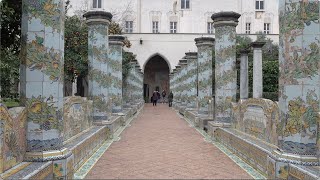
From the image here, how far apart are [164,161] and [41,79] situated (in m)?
3.45

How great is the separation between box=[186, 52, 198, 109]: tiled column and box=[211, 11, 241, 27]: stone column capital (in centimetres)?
843

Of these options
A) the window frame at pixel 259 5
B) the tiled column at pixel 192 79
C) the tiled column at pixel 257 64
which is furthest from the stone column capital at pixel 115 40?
the window frame at pixel 259 5

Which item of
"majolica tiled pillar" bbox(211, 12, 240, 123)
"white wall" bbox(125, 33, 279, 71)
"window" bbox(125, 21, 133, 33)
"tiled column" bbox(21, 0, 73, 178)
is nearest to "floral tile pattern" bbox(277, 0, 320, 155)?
"tiled column" bbox(21, 0, 73, 178)

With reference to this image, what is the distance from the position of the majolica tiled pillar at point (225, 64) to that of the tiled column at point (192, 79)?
8.29m

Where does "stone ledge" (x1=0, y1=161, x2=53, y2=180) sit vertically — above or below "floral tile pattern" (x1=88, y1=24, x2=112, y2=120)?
below

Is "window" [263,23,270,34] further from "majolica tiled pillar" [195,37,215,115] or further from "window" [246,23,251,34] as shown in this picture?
"majolica tiled pillar" [195,37,215,115]

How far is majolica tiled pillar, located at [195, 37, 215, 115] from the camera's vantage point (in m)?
15.8

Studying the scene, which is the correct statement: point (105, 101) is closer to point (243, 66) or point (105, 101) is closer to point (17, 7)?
point (17, 7)

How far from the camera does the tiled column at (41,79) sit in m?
5.90

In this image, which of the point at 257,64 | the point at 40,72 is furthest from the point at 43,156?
the point at 257,64

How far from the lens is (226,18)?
11.5 meters

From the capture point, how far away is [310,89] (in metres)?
5.72

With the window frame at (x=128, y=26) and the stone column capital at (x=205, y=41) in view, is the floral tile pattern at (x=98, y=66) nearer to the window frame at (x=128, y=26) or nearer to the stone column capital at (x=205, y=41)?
the stone column capital at (x=205, y=41)

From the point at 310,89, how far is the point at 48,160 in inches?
169
